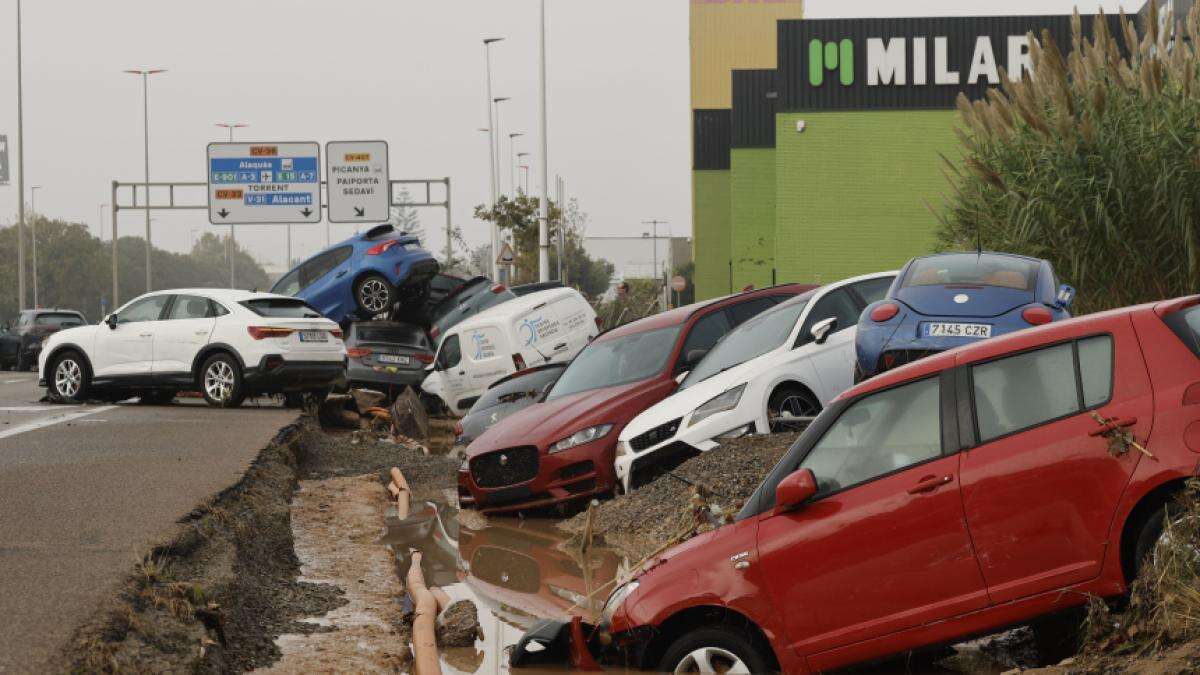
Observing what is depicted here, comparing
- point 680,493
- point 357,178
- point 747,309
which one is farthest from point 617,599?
point 357,178

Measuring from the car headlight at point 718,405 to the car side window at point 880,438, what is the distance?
585 centimetres

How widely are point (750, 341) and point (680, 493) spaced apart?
7.29 ft

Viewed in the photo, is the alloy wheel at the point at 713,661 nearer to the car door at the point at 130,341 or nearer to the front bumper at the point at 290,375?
the front bumper at the point at 290,375

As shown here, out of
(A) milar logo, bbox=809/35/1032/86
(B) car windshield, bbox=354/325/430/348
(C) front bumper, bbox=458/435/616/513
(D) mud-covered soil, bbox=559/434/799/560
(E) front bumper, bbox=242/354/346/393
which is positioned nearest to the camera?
(D) mud-covered soil, bbox=559/434/799/560

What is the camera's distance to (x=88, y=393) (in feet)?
71.2

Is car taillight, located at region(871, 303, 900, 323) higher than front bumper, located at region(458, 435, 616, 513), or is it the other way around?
car taillight, located at region(871, 303, 900, 323)

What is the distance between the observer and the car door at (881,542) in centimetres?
596

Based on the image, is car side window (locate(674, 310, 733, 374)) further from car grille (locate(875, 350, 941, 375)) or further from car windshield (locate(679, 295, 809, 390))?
car grille (locate(875, 350, 941, 375))

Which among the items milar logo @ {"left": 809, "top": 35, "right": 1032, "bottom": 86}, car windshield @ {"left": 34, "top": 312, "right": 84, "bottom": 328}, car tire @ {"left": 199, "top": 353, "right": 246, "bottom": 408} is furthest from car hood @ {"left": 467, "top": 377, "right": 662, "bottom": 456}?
car windshield @ {"left": 34, "top": 312, "right": 84, "bottom": 328}

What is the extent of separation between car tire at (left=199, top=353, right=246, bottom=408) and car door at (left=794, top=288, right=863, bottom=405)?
9690 millimetres

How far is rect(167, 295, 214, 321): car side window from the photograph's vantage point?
20828 millimetres

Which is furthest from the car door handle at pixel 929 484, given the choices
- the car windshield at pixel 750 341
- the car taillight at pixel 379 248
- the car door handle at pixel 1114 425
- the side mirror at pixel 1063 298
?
the car taillight at pixel 379 248

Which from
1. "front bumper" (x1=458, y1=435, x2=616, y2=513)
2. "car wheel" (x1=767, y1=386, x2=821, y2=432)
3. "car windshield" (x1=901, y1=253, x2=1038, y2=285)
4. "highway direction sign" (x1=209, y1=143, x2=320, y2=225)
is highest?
"highway direction sign" (x1=209, y1=143, x2=320, y2=225)

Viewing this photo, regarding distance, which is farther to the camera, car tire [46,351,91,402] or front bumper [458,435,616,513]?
car tire [46,351,91,402]
